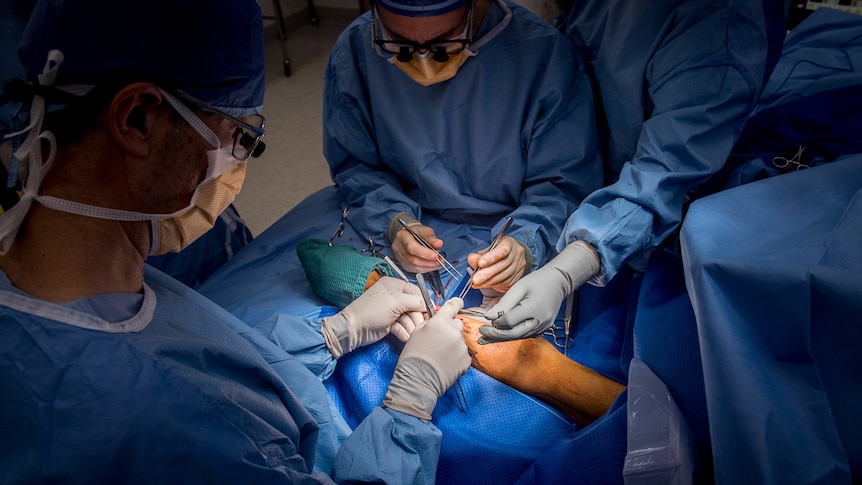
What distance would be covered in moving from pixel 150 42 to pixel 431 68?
3.21 ft

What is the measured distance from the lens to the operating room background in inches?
142

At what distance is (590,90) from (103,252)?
148cm

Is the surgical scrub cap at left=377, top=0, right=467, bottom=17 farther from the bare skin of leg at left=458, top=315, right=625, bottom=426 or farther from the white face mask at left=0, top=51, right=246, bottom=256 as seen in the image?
the bare skin of leg at left=458, top=315, right=625, bottom=426

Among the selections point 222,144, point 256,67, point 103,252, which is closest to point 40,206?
point 103,252

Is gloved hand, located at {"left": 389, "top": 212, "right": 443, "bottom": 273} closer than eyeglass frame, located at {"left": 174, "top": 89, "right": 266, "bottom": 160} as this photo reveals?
No

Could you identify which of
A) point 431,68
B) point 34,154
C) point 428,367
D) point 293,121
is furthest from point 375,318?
point 293,121

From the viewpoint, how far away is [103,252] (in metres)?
1.00

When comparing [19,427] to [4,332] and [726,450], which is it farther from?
[726,450]

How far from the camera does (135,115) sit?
98 cm

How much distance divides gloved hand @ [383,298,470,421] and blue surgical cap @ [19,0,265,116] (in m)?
0.76

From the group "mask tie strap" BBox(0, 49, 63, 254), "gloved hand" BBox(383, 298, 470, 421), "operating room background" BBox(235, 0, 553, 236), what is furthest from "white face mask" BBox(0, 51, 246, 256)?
"operating room background" BBox(235, 0, 553, 236)

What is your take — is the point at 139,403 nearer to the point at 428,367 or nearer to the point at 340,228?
the point at 428,367

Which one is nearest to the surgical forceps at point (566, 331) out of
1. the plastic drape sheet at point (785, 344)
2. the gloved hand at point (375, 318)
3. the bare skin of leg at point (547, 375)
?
the bare skin of leg at point (547, 375)

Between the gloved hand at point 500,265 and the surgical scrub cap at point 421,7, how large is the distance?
0.71 m
